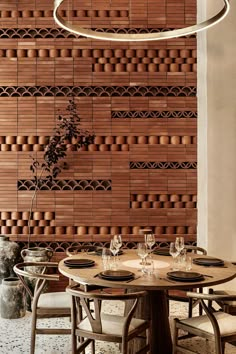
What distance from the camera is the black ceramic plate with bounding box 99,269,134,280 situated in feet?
9.95

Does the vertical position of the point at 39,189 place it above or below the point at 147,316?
above

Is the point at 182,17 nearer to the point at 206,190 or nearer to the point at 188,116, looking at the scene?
the point at 188,116

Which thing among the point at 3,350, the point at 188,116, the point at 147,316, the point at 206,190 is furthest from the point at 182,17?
the point at 3,350

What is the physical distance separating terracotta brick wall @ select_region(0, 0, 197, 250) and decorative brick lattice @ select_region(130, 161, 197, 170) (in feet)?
0.04

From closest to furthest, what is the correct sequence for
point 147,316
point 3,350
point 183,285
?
point 183,285 < point 147,316 < point 3,350

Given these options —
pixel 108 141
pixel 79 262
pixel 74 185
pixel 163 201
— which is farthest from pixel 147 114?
pixel 79 262

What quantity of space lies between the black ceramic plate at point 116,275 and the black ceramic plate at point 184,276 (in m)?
0.27

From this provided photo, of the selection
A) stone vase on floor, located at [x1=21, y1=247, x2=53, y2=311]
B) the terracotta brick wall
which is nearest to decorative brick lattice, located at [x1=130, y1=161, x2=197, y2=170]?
the terracotta brick wall

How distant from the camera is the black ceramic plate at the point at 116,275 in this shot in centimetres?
303

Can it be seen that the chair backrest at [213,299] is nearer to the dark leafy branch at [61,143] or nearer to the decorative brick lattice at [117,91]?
the dark leafy branch at [61,143]

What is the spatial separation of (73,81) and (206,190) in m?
2.04

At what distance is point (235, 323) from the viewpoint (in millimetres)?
3098

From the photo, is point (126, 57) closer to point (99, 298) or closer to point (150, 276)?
point (150, 276)

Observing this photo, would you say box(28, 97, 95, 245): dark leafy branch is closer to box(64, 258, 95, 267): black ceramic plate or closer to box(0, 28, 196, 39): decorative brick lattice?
box(0, 28, 196, 39): decorative brick lattice
